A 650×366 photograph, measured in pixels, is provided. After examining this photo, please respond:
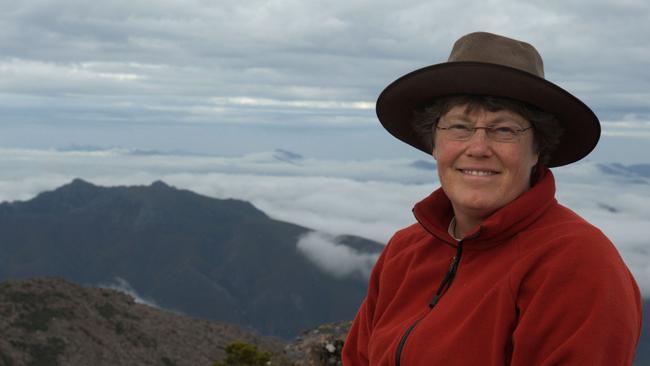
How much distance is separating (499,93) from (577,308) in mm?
970

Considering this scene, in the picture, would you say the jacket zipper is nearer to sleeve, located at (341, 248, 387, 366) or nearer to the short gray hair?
the short gray hair

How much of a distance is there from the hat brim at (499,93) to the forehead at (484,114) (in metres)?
0.07

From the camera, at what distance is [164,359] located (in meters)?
28.5

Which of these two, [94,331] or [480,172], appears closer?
[480,172]

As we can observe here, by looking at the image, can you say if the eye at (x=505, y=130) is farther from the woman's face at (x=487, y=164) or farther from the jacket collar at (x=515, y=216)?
the jacket collar at (x=515, y=216)

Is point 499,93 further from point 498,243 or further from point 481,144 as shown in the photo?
point 498,243

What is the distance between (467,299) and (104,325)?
27505 millimetres

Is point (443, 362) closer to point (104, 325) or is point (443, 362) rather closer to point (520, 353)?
point (520, 353)

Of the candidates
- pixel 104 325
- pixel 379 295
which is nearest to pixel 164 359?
pixel 104 325

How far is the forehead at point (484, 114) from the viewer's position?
3.55m

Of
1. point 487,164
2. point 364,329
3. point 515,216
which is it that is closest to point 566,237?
point 515,216

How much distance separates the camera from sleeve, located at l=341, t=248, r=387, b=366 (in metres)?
4.41

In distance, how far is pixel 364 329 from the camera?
4.46 metres

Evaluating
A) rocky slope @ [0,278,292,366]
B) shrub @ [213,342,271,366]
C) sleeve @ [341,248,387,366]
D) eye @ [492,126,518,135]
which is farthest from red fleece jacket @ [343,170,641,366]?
rocky slope @ [0,278,292,366]
